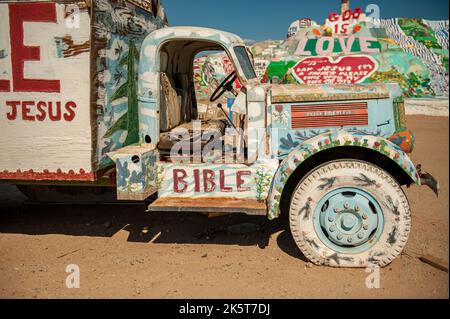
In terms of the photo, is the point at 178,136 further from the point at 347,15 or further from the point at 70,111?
the point at 347,15

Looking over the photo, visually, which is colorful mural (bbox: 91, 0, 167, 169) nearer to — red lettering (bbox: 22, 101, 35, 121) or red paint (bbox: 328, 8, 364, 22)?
red lettering (bbox: 22, 101, 35, 121)

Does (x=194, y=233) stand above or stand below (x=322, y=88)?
below

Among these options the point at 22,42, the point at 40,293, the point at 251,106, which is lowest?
the point at 40,293

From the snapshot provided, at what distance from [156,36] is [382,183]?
2610mm

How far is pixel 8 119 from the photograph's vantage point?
3.71 metres

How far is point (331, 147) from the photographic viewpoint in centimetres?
344

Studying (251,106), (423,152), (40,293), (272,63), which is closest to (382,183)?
(251,106)

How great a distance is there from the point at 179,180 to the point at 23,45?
1.95 meters

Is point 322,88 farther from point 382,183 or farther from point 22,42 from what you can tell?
point 22,42

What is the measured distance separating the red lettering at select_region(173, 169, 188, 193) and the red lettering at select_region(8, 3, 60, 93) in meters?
1.37

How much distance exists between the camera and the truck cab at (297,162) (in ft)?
11.4

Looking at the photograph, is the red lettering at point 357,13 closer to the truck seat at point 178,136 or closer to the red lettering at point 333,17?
the red lettering at point 333,17

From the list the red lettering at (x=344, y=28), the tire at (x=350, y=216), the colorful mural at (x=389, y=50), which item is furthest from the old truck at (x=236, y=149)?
the red lettering at (x=344, y=28)

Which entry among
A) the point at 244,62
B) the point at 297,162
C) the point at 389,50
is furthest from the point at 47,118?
the point at 389,50
